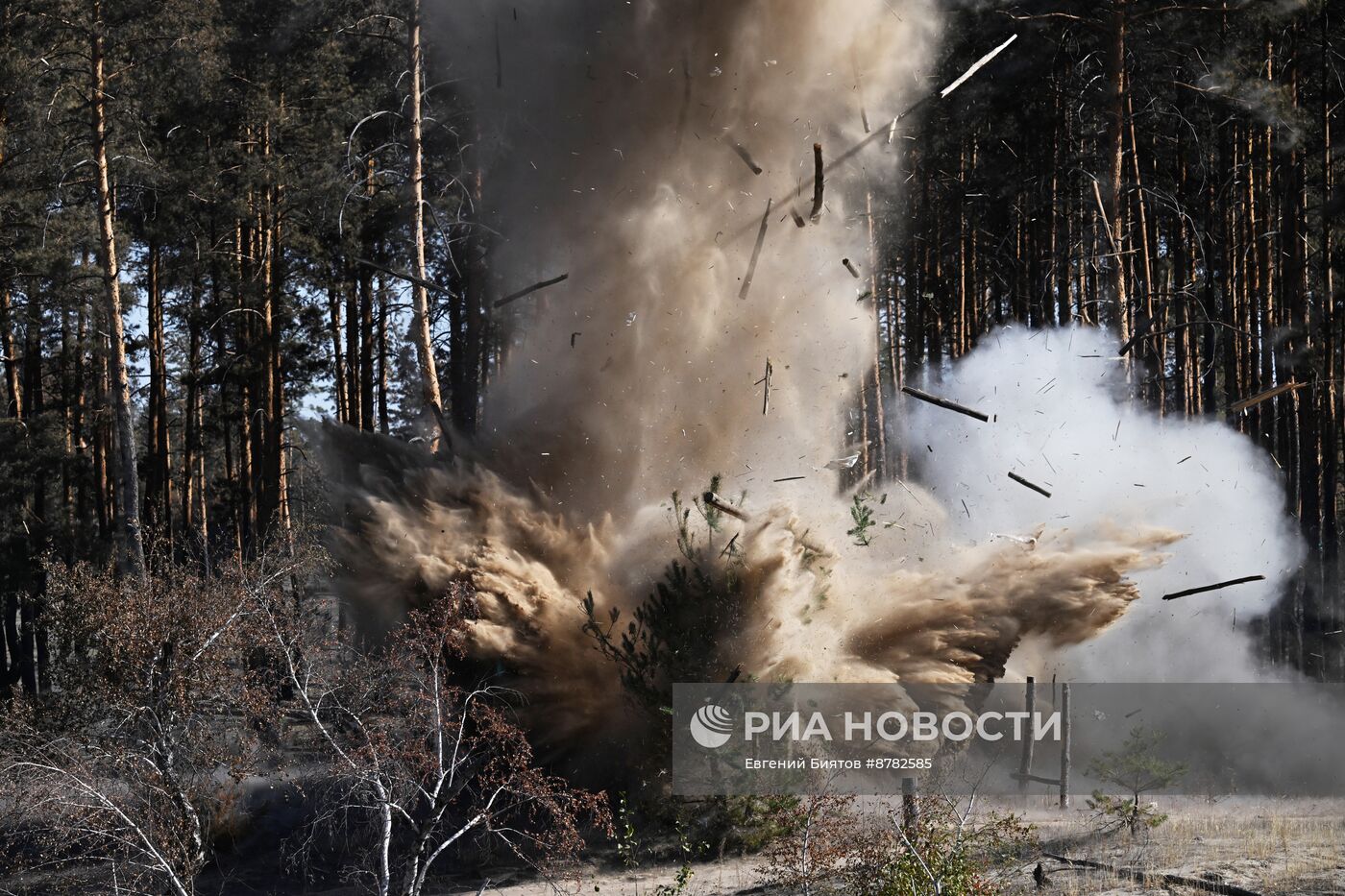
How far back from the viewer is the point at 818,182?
15.5 m

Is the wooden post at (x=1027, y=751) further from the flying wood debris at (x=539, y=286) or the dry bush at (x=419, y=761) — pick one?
the flying wood debris at (x=539, y=286)

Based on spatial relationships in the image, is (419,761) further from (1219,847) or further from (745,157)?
(1219,847)

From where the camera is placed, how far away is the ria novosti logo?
13664mm

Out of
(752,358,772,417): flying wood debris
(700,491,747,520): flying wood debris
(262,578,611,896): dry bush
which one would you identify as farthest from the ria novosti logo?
(752,358,772,417): flying wood debris

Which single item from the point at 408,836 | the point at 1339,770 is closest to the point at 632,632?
the point at 408,836

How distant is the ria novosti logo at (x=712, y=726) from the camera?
44.8 feet

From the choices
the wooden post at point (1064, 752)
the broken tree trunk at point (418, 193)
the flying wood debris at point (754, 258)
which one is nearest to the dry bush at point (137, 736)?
the broken tree trunk at point (418, 193)

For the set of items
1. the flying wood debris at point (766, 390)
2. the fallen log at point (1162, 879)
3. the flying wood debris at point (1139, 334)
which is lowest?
the fallen log at point (1162, 879)

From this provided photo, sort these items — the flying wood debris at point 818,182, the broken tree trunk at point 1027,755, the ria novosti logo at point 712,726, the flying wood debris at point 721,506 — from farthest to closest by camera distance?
the broken tree trunk at point 1027,755 < the flying wood debris at point 818,182 < the flying wood debris at point 721,506 < the ria novosti logo at point 712,726

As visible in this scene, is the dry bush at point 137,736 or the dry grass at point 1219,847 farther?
the dry bush at point 137,736

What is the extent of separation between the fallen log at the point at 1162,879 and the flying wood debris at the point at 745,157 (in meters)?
8.71

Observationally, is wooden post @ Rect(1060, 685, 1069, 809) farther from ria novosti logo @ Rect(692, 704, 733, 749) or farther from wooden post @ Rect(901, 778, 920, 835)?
ria novosti logo @ Rect(692, 704, 733, 749)

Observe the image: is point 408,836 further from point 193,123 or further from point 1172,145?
point 1172,145

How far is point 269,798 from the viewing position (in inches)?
682
